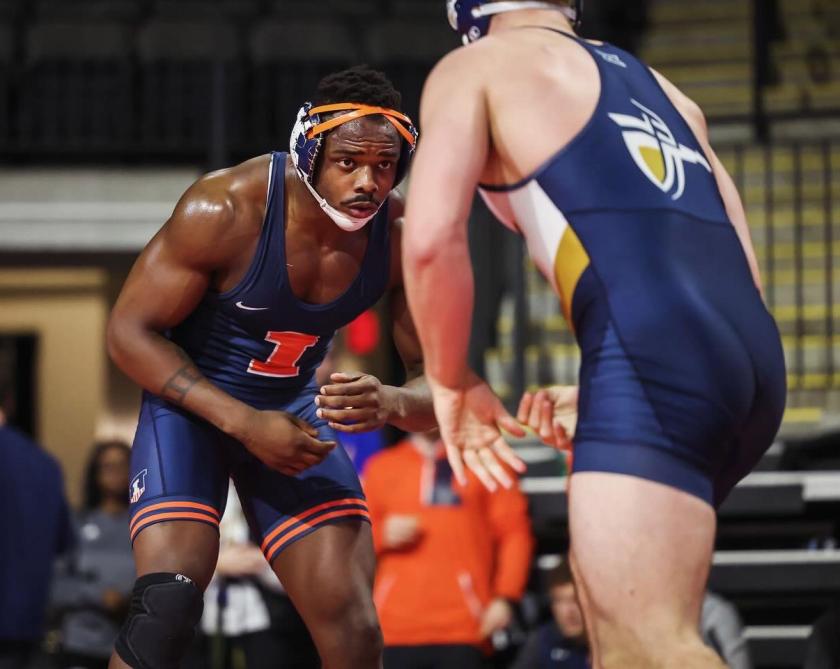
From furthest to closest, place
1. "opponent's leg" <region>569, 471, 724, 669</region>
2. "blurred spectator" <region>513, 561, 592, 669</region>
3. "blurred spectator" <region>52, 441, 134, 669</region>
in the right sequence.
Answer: "blurred spectator" <region>52, 441, 134, 669</region>, "blurred spectator" <region>513, 561, 592, 669</region>, "opponent's leg" <region>569, 471, 724, 669</region>

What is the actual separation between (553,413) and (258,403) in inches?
54.9

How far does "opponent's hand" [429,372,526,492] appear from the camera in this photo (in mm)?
2928

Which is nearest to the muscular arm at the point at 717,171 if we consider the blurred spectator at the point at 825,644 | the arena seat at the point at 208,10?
the blurred spectator at the point at 825,644

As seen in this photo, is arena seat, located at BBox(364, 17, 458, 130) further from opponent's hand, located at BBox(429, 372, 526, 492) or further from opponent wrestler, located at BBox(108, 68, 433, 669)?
opponent's hand, located at BBox(429, 372, 526, 492)

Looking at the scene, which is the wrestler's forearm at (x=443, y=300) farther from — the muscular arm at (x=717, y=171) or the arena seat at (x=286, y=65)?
the arena seat at (x=286, y=65)

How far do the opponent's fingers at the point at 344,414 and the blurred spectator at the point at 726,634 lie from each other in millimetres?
2549

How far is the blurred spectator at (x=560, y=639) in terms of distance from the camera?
620cm

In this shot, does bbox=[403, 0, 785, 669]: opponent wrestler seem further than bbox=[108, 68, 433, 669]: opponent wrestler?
No

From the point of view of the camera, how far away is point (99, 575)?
741 cm

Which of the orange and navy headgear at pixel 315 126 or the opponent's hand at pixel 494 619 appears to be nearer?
the orange and navy headgear at pixel 315 126

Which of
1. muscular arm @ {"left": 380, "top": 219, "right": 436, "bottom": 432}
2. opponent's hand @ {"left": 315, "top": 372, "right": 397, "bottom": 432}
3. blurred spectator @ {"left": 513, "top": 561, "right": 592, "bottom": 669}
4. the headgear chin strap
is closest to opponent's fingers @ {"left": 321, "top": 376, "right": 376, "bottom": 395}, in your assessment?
opponent's hand @ {"left": 315, "top": 372, "right": 397, "bottom": 432}

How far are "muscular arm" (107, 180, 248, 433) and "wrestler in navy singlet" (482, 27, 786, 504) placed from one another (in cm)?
117

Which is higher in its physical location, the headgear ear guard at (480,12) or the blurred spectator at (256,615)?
the headgear ear guard at (480,12)

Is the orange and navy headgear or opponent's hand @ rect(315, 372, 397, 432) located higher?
the orange and navy headgear
